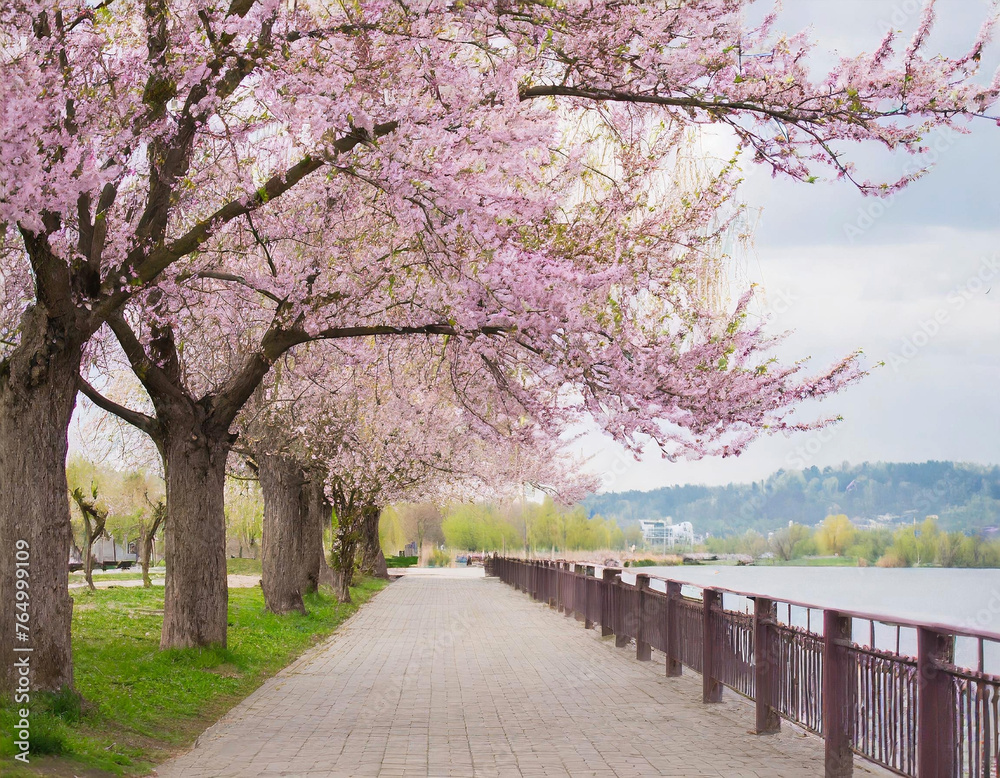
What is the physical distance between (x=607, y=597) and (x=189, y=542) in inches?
303

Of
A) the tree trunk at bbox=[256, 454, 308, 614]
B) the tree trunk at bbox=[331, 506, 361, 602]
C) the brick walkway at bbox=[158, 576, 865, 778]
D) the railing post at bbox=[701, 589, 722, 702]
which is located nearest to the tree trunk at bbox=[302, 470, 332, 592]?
the tree trunk at bbox=[331, 506, 361, 602]

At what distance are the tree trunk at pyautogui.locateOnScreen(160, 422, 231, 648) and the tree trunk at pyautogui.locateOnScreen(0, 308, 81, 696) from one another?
3.99 metres

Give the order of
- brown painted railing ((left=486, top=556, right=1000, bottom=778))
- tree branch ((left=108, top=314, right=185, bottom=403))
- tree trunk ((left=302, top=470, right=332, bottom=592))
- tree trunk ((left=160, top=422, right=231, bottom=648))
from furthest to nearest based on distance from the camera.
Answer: tree trunk ((left=302, top=470, right=332, bottom=592))
tree trunk ((left=160, top=422, right=231, bottom=648))
tree branch ((left=108, top=314, right=185, bottom=403))
brown painted railing ((left=486, top=556, right=1000, bottom=778))

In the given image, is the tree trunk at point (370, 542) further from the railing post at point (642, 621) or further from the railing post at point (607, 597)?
the railing post at point (642, 621)

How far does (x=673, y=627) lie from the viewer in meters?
12.4

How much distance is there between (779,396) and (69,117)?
7599 millimetres

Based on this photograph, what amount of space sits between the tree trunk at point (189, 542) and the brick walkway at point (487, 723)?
1260 mm

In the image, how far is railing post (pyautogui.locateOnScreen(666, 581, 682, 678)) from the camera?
12234 mm

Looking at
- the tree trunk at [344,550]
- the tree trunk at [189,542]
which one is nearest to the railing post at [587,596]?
the tree trunk at [189,542]

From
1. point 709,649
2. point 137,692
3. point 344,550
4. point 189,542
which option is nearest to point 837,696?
point 709,649

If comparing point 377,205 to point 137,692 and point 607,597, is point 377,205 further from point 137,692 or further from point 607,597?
point 607,597

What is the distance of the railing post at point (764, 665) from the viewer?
29.0ft

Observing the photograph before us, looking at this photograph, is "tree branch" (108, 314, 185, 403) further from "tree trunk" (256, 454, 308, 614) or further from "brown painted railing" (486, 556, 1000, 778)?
"tree trunk" (256, 454, 308, 614)

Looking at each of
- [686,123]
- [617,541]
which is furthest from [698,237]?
[617,541]
